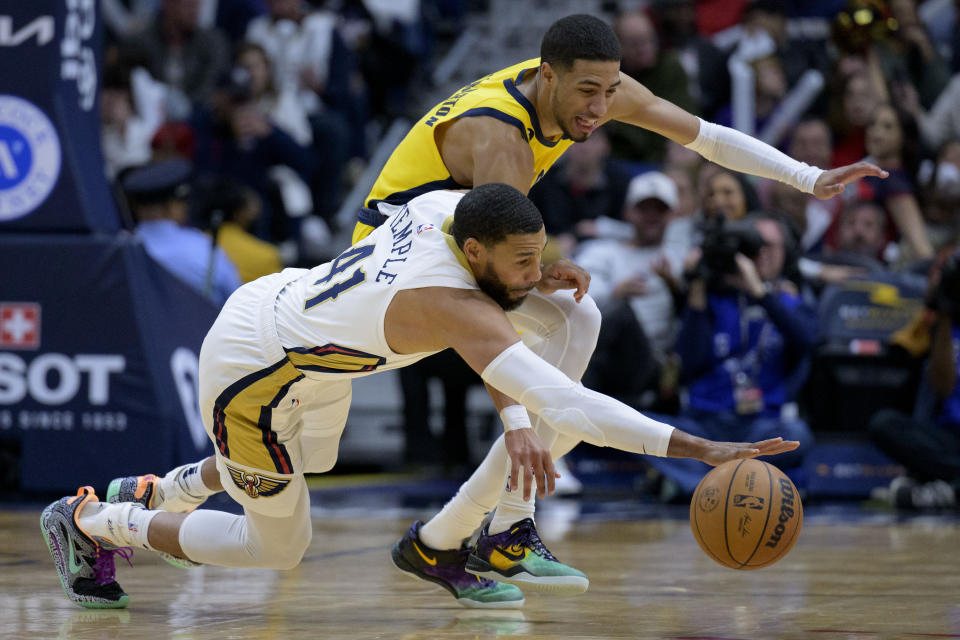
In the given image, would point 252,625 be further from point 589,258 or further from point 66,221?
point 589,258

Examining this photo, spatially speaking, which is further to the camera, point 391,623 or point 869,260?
point 869,260

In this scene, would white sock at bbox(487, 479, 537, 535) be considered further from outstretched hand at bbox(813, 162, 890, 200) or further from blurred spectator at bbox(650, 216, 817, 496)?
blurred spectator at bbox(650, 216, 817, 496)

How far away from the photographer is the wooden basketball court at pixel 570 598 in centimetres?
404

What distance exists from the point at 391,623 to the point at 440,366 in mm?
5611

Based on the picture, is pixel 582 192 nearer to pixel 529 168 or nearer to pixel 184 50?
pixel 184 50

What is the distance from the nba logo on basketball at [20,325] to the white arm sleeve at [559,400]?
4818mm

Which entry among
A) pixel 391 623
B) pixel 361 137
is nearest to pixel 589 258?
pixel 361 137

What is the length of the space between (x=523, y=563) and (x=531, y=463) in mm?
803

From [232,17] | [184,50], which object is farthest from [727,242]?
[232,17]

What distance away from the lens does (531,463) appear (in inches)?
148

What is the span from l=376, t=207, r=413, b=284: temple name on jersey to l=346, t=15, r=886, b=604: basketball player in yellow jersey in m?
0.30

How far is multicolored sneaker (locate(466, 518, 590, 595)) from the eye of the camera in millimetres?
4336

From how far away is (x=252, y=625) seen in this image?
4133 mm

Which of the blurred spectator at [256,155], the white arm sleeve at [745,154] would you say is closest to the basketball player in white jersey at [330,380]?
the white arm sleeve at [745,154]
